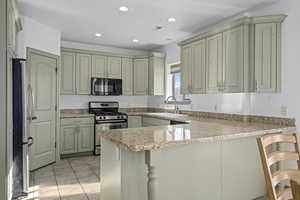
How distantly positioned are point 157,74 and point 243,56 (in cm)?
269

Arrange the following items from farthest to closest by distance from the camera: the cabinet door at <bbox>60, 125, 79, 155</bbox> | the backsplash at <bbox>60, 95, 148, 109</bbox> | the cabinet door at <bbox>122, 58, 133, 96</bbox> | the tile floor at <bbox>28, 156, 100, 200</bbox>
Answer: the cabinet door at <bbox>122, 58, 133, 96</bbox>
the backsplash at <bbox>60, 95, 148, 109</bbox>
the cabinet door at <bbox>60, 125, 79, 155</bbox>
the tile floor at <bbox>28, 156, 100, 200</bbox>

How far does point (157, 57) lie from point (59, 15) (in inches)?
102

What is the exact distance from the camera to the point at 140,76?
5738 millimetres

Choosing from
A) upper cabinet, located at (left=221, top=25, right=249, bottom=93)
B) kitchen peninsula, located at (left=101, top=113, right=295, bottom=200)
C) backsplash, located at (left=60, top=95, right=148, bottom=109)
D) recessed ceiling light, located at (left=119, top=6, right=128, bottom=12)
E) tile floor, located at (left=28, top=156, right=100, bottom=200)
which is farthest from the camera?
backsplash, located at (left=60, top=95, right=148, bottom=109)

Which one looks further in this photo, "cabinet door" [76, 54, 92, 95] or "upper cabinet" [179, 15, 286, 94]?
"cabinet door" [76, 54, 92, 95]

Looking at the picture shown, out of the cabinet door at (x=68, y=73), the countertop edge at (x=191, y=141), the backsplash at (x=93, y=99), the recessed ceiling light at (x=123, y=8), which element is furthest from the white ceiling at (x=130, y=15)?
the countertop edge at (x=191, y=141)

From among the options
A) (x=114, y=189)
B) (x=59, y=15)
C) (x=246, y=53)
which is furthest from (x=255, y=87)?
(x=59, y=15)

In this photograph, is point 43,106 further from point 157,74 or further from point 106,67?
point 157,74

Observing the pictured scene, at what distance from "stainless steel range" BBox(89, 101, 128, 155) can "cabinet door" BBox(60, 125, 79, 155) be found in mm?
453

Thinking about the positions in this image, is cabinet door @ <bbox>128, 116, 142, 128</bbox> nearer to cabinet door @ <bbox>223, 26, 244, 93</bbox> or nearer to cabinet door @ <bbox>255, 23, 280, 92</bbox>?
cabinet door @ <bbox>223, 26, 244, 93</bbox>

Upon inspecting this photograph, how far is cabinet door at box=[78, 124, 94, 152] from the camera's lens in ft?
15.8

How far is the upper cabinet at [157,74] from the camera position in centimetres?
549

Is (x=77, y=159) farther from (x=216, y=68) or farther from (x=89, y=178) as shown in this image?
(x=216, y=68)

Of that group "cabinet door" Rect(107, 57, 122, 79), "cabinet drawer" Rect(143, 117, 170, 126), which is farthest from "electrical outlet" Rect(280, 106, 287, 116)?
"cabinet door" Rect(107, 57, 122, 79)
